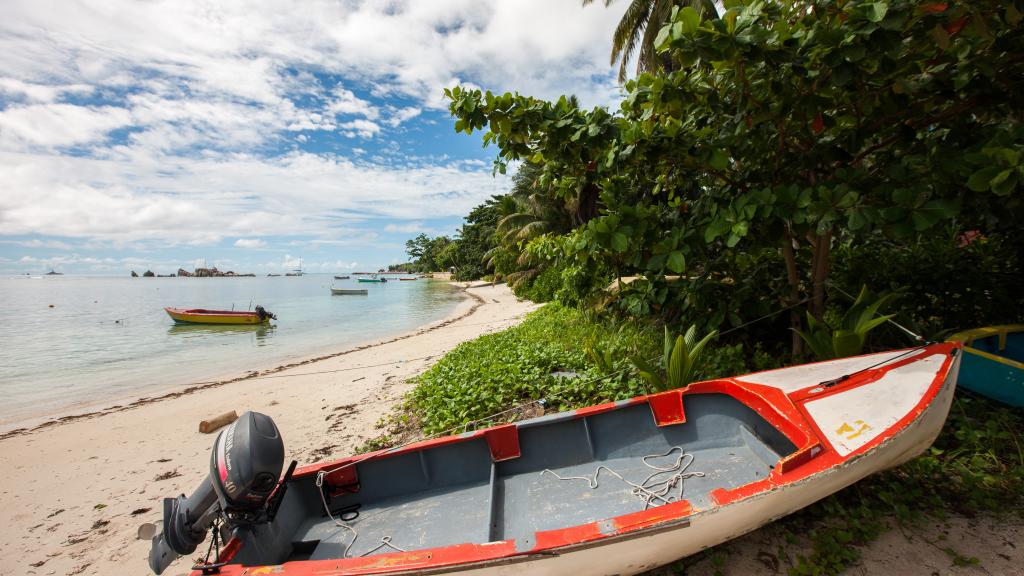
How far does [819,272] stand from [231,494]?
5132 millimetres

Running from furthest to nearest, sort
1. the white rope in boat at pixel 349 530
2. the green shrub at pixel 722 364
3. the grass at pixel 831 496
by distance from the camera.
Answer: the green shrub at pixel 722 364 → the white rope in boat at pixel 349 530 → the grass at pixel 831 496

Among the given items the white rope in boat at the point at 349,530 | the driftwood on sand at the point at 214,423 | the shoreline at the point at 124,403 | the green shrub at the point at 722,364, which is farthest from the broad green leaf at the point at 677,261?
the shoreline at the point at 124,403

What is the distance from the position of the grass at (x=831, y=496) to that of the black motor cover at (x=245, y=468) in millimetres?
1979

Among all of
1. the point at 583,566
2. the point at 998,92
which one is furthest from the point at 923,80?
the point at 583,566

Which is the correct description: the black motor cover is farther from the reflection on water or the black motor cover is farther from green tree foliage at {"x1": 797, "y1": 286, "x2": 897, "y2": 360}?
the reflection on water

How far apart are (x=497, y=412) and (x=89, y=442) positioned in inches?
243

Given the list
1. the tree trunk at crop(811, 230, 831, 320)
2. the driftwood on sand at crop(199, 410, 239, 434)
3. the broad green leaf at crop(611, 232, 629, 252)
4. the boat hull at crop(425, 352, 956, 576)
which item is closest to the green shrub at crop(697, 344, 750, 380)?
the tree trunk at crop(811, 230, 831, 320)

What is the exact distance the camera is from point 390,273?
427 ft

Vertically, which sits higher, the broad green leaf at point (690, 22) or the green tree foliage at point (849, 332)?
the broad green leaf at point (690, 22)

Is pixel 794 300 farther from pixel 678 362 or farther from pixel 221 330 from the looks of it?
pixel 221 330

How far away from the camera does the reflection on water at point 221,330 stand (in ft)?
56.9

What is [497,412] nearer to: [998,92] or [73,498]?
[73,498]

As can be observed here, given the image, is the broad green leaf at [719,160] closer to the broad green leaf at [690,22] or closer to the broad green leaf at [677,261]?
the broad green leaf at [677,261]

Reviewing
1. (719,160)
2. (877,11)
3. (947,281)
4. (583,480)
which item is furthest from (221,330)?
(947,281)
